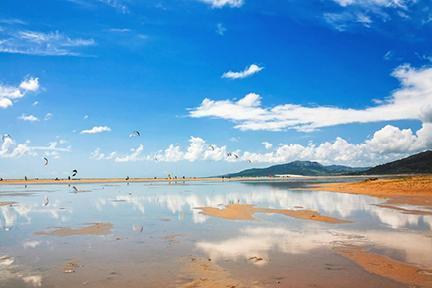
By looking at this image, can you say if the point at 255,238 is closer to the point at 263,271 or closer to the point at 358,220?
the point at 263,271

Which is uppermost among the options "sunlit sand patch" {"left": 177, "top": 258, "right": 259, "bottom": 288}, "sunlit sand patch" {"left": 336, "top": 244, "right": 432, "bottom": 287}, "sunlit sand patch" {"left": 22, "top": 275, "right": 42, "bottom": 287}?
"sunlit sand patch" {"left": 22, "top": 275, "right": 42, "bottom": 287}

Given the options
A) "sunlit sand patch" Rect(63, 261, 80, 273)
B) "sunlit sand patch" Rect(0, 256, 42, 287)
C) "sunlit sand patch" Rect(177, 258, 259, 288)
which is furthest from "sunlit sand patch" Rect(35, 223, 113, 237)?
"sunlit sand patch" Rect(177, 258, 259, 288)

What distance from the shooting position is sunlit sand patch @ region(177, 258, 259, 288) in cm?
1380

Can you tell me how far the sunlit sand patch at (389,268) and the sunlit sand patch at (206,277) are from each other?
5433 mm

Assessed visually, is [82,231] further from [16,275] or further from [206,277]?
[206,277]

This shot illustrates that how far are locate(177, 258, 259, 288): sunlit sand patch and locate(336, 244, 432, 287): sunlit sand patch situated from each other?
5.43 meters

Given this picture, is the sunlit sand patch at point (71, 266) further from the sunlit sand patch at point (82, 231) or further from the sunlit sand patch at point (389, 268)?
the sunlit sand patch at point (389, 268)

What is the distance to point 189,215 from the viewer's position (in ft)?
117

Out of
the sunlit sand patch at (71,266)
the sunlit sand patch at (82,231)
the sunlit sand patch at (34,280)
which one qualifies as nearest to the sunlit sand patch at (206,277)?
the sunlit sand patch at (71,266)

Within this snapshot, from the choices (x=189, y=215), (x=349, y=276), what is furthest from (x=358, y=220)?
(x=349, y=276)

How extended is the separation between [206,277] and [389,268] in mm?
7479

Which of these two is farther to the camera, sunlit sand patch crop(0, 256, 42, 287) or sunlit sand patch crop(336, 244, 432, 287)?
sunlit sand patch crop(0, 256, 42, 287)

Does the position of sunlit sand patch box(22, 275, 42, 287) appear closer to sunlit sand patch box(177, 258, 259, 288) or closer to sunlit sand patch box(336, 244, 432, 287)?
sunlit sand patch box(177, 258, 259, 288)

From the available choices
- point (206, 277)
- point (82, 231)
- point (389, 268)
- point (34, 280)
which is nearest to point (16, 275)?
point (34, 280)
